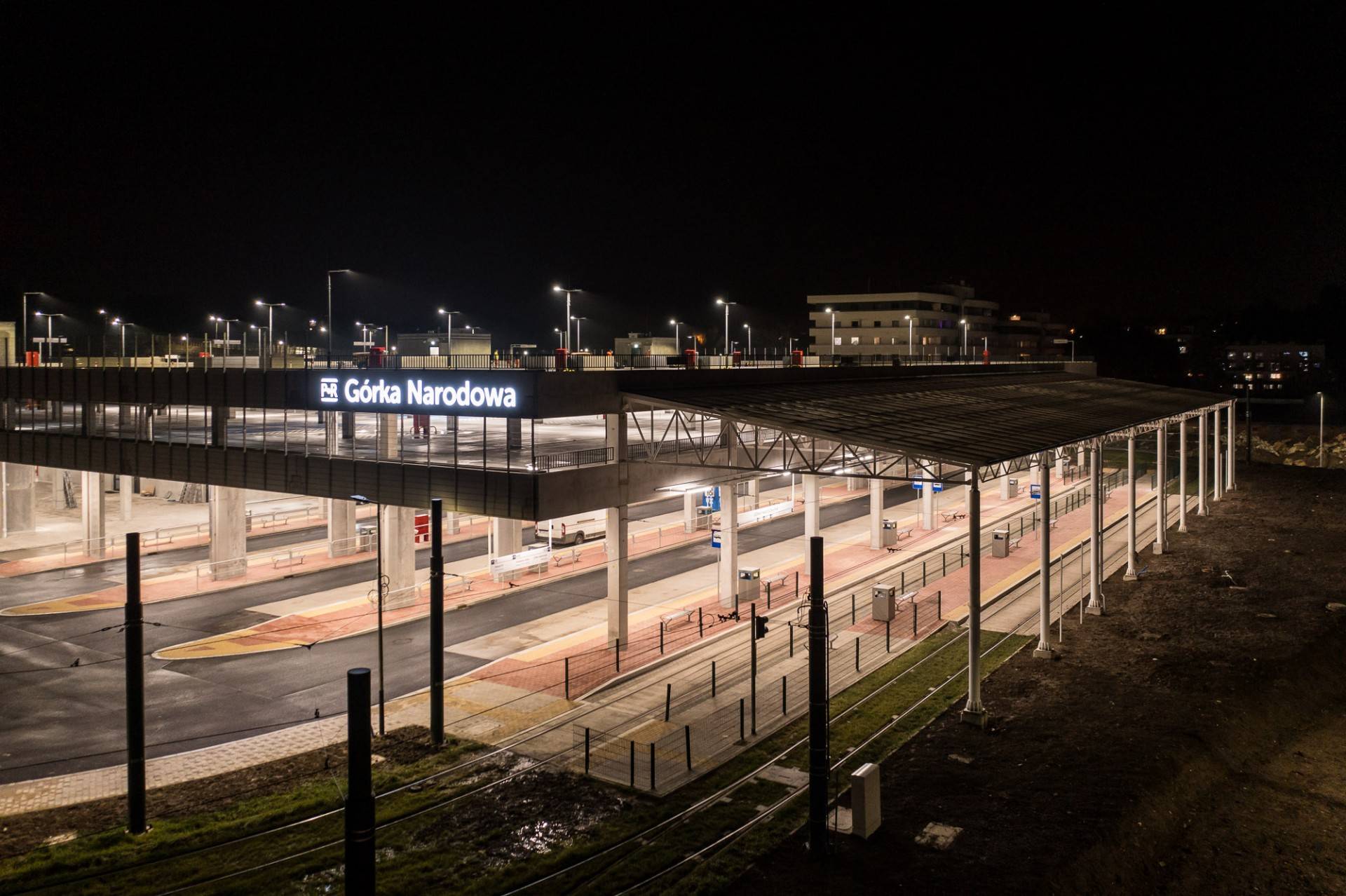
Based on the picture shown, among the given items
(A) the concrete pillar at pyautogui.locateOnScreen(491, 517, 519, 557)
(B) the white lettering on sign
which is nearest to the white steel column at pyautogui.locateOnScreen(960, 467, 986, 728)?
(B) the white lettering on sign

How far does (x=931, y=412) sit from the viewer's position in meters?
29.7

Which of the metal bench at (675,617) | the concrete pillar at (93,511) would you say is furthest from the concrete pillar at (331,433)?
the concrete pillar at (93,511)

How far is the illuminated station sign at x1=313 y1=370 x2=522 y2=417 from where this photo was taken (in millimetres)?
25766

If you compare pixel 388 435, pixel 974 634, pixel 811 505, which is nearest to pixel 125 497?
pixel 388 435

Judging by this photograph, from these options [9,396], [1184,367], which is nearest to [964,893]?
[9,396]

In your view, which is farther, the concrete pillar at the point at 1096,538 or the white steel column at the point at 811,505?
the white steel column at the point at 811,505

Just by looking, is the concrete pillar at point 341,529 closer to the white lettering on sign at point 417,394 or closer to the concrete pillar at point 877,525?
the white lettering on sign at point 417,394

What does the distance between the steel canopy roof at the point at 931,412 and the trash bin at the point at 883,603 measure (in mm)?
5252

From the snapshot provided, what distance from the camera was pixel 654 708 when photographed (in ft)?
71.9

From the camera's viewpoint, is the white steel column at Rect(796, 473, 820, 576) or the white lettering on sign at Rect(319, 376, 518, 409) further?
the white steel column at Rect(796, 473, 820, 576)

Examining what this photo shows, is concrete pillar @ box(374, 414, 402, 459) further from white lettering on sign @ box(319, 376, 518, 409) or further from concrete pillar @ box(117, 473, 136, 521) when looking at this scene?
concrete pillar @ box(117, 473, 136, 521)

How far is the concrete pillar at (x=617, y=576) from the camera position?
2653 centimetres

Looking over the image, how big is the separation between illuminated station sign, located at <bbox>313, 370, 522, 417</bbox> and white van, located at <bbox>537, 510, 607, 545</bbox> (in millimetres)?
13123

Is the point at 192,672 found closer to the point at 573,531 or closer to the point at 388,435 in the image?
the point at 388,435
